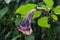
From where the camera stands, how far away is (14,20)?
1452 millimetres

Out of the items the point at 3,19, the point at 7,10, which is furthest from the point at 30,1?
the point at 3,19

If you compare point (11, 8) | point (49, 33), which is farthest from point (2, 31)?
point (49, 33)

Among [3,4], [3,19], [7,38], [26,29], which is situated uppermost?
[26,29]

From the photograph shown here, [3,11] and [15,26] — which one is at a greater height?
[3,11]

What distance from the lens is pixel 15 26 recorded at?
1.49m

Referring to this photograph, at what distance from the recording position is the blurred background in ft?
4.26

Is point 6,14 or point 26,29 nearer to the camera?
point 26,29

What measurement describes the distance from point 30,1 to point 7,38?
0.34 metres

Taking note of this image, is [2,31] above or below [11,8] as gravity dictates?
below

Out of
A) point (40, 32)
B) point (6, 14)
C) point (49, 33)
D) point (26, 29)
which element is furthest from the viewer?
point (6, 14)

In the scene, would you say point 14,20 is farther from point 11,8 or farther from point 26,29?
point 26,29

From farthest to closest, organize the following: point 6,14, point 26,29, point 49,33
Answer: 1. point 6,14
2. point 49,33
3. point 26,29

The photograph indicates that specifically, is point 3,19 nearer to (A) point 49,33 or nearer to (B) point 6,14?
(B) point 6,14

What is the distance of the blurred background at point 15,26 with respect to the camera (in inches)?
51.1
